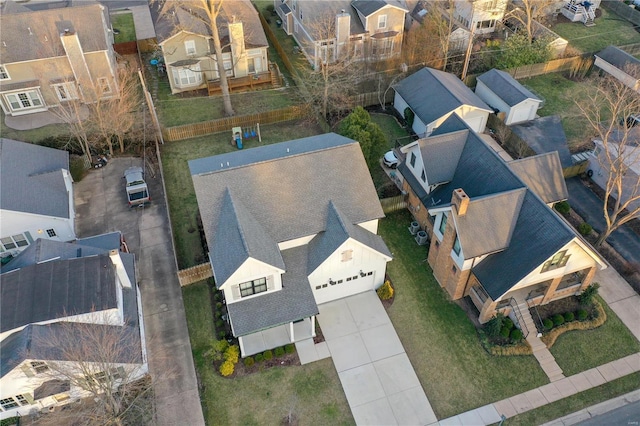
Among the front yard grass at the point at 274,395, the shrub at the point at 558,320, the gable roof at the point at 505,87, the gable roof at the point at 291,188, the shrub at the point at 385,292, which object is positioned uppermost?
the gable roof at the point at 291,188

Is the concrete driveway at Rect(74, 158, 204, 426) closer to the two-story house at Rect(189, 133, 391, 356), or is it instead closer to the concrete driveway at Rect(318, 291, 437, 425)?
the two-story house at Rect(189, 133, 391, 356)

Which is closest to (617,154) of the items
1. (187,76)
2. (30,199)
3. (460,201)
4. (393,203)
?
(460,201)

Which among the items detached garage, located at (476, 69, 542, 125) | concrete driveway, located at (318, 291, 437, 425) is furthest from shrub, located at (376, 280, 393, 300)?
detached garage, located at (476, 69, 542, 125)

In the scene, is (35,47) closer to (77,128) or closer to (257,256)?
(77,128)

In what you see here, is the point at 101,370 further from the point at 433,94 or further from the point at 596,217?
the point at 596,217

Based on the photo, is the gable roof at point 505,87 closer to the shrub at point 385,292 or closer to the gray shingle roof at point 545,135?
the gray shingle roof at point 545,135

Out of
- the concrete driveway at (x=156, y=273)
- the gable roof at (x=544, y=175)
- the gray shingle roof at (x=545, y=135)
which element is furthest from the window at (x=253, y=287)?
the gray shingle roof at (x=545, y=135)
